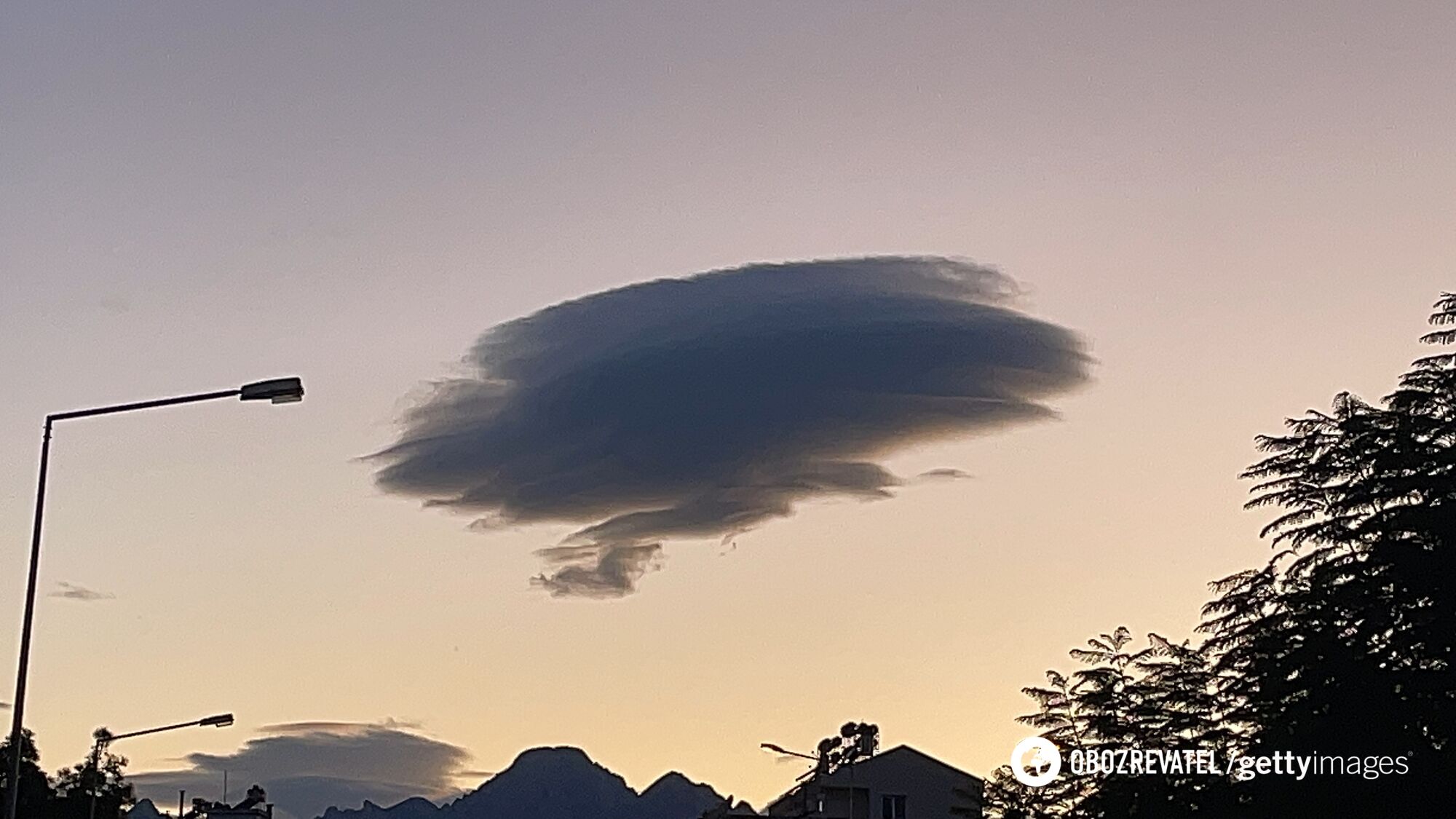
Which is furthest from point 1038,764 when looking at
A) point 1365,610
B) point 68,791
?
point 68,791

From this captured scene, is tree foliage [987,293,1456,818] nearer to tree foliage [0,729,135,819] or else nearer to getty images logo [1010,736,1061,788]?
getty images logo [1010,736,1061,788]

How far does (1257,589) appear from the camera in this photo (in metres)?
41.3

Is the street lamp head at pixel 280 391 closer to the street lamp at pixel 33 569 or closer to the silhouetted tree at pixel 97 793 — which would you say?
the street lamp at pixel 33 569

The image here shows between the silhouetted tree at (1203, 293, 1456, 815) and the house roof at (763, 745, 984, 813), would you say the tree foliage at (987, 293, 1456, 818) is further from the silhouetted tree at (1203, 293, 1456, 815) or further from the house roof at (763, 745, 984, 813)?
the house roof at (763, 745, 984, 813)

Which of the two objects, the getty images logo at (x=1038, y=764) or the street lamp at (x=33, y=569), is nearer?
the street lamp at (x=33, y=569)

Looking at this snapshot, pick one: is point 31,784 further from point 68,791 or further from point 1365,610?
point 1365,610

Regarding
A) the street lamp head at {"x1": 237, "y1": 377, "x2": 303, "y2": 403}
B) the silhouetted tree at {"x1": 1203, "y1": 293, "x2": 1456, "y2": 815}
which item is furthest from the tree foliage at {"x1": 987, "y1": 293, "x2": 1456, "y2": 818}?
the street lamp head at {"x1": 237, "y1": 377, "x2": 303, "y2": 403}

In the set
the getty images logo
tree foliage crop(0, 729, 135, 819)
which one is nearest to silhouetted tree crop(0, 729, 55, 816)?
tree foliage crop(0, 729, 135, 819)

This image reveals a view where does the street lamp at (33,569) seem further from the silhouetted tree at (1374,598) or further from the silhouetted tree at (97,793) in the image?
the silhouetted tree at (97,793)

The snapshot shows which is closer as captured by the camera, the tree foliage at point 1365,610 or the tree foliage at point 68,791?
the tree foliage at point 1365,610

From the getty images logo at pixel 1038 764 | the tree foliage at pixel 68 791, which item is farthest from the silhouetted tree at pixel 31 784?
the getty images logo at pixel 1038 764

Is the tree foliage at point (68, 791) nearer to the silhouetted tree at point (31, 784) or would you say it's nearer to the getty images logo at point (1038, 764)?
the silhouetted tree at point (31, 784)

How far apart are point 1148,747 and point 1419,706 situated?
16.7 metres

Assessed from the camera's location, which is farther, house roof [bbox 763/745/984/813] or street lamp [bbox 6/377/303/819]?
house roof [bbox 763/745/984/813]
